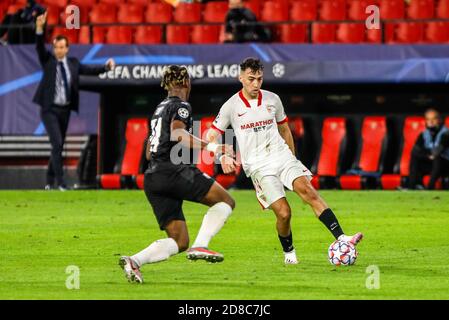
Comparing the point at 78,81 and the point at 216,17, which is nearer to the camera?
the point at 78,81

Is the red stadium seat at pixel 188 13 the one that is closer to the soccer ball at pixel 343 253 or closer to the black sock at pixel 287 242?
the black sock at pixel 287 242

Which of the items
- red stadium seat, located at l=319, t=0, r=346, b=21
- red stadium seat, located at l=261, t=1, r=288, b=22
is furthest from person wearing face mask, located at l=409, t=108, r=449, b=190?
red stadium seat, located at l=261, t=1, r=288, b=22

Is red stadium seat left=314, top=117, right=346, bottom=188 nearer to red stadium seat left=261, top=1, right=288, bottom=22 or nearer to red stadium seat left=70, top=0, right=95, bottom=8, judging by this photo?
red stadium seat left=261, top=1, right=288, bottom=22

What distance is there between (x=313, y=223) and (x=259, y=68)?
583cm

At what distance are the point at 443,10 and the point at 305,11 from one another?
2.78m

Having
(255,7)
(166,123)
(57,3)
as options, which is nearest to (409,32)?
(255,7)

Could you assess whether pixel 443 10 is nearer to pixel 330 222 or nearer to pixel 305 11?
pixel 305 11

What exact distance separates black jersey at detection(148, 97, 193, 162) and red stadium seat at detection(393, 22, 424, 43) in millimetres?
14714

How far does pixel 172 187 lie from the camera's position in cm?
1141

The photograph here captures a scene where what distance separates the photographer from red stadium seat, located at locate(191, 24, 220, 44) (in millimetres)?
26516

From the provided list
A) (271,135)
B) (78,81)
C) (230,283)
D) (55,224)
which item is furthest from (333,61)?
(230,283)

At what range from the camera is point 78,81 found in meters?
24.8

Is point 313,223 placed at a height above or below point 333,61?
below
